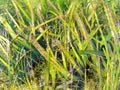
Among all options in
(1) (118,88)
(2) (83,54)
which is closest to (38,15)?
(2) (83,54)

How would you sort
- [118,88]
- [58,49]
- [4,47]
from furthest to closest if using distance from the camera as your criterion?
[4,47] < [58,49] < [118,88]

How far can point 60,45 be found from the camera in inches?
60.1

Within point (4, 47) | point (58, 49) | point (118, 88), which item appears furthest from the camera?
point (4, 47)

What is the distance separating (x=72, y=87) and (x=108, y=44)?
0.22 meters

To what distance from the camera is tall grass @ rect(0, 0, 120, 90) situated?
1509mm

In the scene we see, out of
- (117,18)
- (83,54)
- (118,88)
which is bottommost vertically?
(118,88)

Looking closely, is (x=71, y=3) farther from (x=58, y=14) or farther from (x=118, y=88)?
(x=118, y=88)

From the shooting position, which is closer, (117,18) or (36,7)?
(117,18)

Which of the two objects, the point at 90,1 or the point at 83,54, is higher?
the point at 90,1

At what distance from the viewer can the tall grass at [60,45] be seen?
1509mm

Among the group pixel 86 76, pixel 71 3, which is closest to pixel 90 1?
pixel 71 3

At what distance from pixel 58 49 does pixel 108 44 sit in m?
0.20

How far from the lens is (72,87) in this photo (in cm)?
152

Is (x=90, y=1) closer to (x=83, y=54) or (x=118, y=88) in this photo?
(x=83, y=54)
